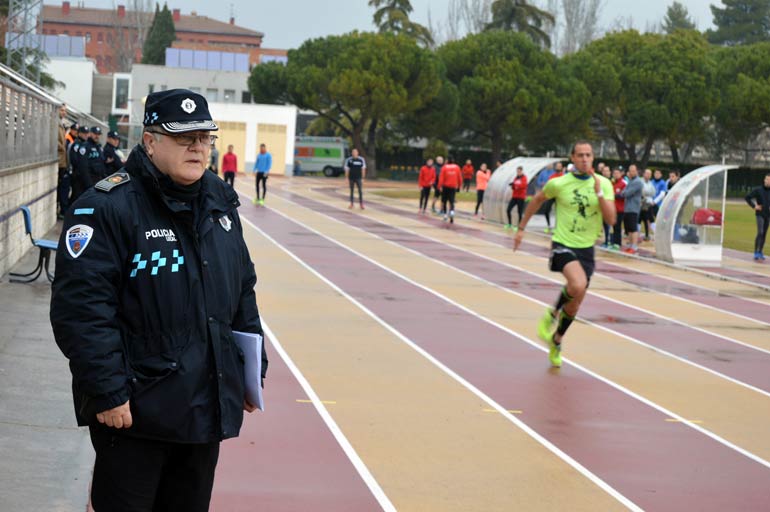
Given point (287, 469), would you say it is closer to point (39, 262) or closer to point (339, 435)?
point (339, 435)

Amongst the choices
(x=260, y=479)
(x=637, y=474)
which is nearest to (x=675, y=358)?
(x=637, y=474)

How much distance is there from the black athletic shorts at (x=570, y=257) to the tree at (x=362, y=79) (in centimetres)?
5623

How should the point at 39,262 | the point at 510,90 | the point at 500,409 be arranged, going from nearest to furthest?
the point at 500,409 → the point at 39,262 → the point at 510,90

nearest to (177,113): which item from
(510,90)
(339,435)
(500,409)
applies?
(339,435)

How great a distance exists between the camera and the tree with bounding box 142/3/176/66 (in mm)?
111000

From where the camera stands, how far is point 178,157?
388cm

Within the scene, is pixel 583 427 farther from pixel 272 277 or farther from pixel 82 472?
pixel 272 277

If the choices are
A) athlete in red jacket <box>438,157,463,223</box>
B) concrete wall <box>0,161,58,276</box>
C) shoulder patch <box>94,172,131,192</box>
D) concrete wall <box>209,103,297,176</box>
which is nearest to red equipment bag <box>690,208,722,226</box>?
athlete in red jacket <box>438,157,463,223</box>

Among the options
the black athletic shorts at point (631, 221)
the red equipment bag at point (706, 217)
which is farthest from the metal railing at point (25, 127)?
the red equipment bag at point (706, 217)

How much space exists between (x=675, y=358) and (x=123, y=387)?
30.8 feet

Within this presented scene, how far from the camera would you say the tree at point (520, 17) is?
85.9 metres

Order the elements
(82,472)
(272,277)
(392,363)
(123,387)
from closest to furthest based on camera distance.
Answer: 1. (123,387)
2. (82,472)
3. (392,363)
4. (272,277)

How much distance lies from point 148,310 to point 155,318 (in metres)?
0.03

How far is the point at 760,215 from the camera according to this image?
1021 inches
